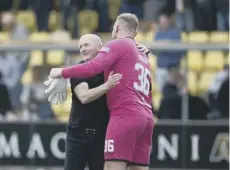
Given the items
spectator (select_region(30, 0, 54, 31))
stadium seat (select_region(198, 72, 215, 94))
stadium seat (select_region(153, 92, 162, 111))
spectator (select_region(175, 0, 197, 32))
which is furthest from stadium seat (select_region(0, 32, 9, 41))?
stadium seat (select_region(198, 72, 215, 94))

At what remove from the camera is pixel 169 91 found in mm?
11453

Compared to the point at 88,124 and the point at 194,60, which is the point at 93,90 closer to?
the point at 88,124

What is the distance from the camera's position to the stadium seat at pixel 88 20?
1673cm

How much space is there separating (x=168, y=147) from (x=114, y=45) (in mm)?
4258

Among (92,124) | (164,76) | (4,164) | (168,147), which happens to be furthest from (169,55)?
(92,124)

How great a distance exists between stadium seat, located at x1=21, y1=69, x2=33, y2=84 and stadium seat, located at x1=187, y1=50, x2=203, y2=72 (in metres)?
2.03

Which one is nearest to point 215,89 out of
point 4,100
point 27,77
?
point 27,77

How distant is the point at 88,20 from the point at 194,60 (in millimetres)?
5511

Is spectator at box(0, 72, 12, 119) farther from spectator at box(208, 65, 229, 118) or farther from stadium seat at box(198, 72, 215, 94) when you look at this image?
spectator at box(208, 65, 229, 118)

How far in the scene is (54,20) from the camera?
17250 millimetres

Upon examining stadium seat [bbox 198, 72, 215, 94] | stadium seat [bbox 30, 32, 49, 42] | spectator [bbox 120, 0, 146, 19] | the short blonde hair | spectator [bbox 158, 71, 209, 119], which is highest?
the short blonde hair

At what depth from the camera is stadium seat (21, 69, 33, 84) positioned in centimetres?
1150

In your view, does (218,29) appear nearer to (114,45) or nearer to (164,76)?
(164,76)

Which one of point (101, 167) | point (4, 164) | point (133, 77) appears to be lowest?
point (4, 164)
